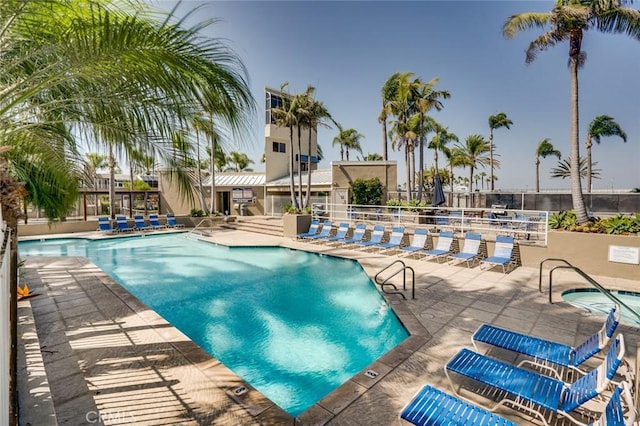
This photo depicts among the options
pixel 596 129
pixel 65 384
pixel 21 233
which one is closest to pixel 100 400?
pixel 65 384

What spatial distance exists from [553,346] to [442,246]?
24.0ft

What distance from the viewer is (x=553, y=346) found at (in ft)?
13.9

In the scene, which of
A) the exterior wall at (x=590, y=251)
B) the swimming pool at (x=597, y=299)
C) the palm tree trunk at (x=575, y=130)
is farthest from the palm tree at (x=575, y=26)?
the swimming pool at (x=597, y=299)

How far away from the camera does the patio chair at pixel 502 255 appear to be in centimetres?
953

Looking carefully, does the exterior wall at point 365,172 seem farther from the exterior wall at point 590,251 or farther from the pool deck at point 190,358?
the pool deck at point 190,358

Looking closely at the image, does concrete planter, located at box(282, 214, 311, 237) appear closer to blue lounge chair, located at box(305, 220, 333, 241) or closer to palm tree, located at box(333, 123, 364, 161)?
blue lounge chair, located at box(305, 220, 333, 241)

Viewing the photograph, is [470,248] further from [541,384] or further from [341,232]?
[541,384]

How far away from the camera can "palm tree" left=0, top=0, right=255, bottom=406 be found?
2725mm

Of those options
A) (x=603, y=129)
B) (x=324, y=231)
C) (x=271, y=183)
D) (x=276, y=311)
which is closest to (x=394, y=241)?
(x=324, y=231)

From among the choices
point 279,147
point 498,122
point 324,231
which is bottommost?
point 324,231

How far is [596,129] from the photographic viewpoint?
33.6m

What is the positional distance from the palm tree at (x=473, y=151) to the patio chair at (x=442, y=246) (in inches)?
1017

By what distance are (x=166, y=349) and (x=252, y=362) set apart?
1.41 metres

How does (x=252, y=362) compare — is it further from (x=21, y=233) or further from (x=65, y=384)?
(x=21, y=233)
